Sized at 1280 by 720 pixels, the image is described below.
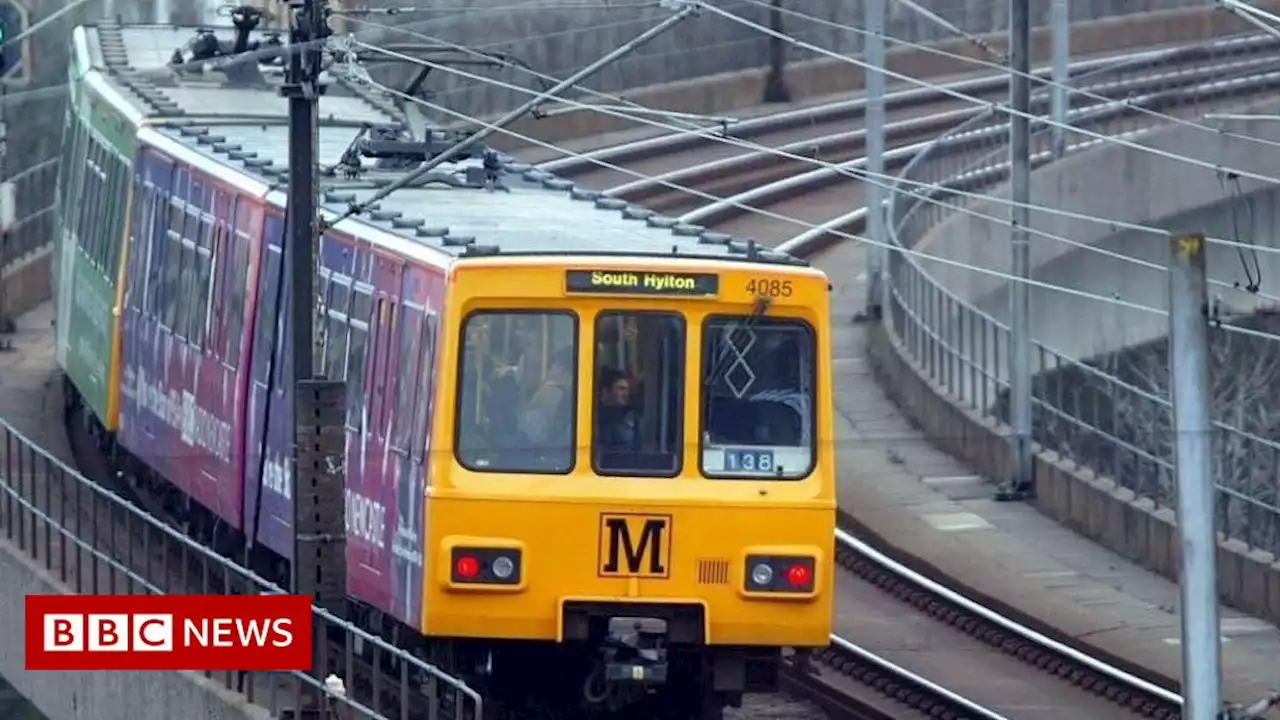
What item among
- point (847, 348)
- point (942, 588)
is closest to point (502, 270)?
point (942, 588)

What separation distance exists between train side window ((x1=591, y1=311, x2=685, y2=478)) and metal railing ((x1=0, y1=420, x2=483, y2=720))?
1.57 metres

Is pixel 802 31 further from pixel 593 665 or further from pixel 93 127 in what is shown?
pixel 593 665

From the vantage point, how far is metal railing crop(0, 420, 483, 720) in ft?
54.2

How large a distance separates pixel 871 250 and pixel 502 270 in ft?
64.6

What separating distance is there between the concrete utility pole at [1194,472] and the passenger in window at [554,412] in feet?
12.4

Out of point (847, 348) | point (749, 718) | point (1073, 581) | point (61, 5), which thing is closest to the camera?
point (749, 718)

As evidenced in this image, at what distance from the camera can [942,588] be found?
24.2 meters

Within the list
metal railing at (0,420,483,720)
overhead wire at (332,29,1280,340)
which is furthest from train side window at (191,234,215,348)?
overhead wire at (332,29,1280,340)

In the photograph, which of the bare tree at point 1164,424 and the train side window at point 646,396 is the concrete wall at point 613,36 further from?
the train side window at point 646,396

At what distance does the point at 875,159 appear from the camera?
34781 millimetres

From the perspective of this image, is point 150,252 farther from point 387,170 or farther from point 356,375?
point 356,375

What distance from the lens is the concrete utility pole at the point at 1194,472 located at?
1462cm

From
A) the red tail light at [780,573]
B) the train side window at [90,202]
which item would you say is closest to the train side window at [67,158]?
the train side window at [90,202]

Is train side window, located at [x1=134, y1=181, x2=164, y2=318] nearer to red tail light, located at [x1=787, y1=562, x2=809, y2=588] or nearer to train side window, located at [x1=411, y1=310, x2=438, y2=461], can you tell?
train side window, located at [x1=411, y1=310, x2=438, y2=461]
